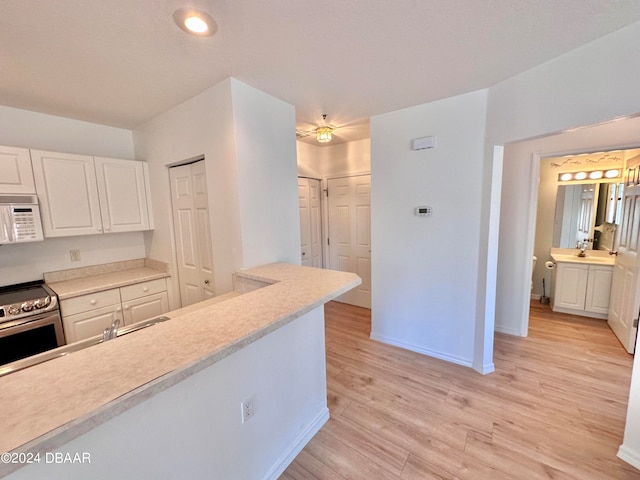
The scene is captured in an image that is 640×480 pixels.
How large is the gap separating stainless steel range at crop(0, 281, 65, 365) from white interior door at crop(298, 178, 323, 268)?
2.63m

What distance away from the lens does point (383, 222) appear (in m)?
2.82

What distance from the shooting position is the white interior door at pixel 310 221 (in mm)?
3943

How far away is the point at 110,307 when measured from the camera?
2406mm

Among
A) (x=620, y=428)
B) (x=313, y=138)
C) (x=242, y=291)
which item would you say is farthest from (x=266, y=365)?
(x=313, y=138)

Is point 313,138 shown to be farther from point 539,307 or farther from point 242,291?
point 539,307

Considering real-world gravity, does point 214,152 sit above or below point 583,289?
above

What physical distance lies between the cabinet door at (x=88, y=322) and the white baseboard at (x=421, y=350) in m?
2.67

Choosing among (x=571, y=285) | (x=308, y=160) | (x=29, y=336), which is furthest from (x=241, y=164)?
(x=571, y=285)

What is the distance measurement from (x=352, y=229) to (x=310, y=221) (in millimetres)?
667

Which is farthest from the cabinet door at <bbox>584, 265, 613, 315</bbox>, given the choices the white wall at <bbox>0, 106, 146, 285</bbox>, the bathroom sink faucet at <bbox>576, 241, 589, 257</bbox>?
the white wall at <bbox>0, 106, 146, 285</bbox>

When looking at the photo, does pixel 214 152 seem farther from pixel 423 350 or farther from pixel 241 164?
pixel 423 350

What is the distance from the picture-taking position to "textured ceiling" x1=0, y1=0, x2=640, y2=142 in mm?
1229

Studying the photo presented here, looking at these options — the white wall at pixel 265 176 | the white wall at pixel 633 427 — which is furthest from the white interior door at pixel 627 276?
the white wall at pixel 265 176

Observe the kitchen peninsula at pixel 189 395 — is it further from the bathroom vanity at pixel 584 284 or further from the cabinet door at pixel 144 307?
the bathroom vanity at pixel 584 284
